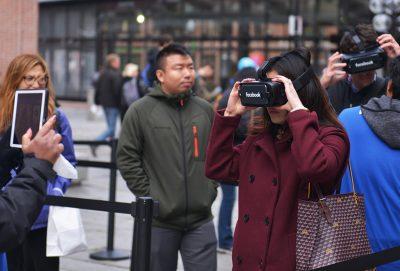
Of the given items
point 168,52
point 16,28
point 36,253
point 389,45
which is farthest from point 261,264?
point 16,28

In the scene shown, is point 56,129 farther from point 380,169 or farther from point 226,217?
point 226,217

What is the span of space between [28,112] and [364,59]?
7.81 feet

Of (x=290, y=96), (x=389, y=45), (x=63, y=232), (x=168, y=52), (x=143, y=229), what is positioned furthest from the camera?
(x=168, y=52)

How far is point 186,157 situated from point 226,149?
4.32 feet

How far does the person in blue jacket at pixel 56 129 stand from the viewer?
189 inches

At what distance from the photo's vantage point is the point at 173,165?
5.01 metres

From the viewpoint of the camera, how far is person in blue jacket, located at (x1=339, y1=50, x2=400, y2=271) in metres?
3.61

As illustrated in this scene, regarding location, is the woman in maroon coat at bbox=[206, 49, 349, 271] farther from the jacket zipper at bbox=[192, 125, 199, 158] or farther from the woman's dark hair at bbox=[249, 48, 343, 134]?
the jacket zipper at bbox=[192, 125, 199, 158]

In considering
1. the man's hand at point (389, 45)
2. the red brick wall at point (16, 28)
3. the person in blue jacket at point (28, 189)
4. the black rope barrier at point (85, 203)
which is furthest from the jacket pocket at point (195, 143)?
the red brick wall at point (16, 28)

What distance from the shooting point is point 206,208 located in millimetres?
5047

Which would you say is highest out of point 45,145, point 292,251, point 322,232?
point 45,145

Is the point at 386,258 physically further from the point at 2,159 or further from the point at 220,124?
the point at 2,159

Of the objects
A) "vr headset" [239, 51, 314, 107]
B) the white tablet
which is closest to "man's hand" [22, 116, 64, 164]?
the white tablet

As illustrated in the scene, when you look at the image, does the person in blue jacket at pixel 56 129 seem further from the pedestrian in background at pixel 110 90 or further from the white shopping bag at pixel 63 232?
the pedestrian in background at pixel 110 90
